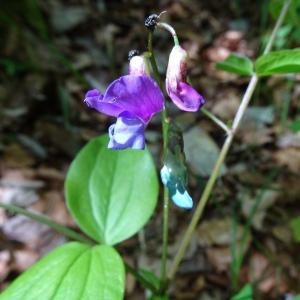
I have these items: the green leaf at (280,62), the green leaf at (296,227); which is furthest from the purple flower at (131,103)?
the green leaf at (296,227)

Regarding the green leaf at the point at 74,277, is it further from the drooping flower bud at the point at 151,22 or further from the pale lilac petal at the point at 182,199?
the drooping flower bud at the point at 151,22

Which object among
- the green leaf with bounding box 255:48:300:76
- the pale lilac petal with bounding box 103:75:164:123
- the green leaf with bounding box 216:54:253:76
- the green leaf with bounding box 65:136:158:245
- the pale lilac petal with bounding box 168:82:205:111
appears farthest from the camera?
the green leaf with bounding box 65:136:158:245

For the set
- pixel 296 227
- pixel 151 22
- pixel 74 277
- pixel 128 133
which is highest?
pixel 151 22

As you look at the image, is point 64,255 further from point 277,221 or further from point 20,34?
point 20,34

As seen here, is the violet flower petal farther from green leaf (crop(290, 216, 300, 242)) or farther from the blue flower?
green leaf (crop(290, 216, 300, 242))

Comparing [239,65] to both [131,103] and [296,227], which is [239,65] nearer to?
[131,103]

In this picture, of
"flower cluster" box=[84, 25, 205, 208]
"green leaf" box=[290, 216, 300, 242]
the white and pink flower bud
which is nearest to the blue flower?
"flower cluster" box=[84, 25, 205, 208]

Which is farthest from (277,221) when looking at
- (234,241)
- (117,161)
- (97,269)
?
(97,269)

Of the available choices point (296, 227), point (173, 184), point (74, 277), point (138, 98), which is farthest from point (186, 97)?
point (296, 227)
